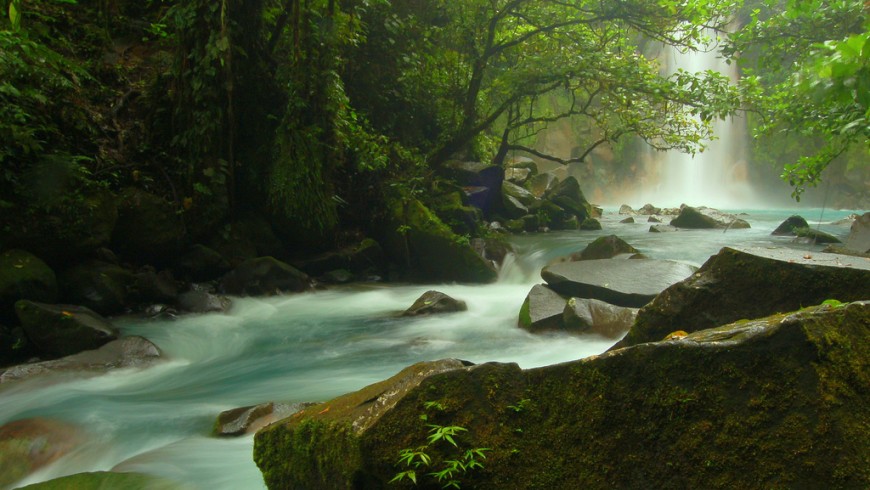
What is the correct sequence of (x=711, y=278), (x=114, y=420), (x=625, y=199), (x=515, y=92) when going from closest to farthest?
1. (x=711, y=278)
2. (x=114, y=420)
3. (x=515, y=92)
4. (x=625, y=199)

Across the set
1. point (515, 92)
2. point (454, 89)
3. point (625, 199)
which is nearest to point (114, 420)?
point (515, 92)

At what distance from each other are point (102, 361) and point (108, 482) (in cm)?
249

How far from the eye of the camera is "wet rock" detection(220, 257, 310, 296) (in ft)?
27.2

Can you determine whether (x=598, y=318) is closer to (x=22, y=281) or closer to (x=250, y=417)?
(x=250, y=417)

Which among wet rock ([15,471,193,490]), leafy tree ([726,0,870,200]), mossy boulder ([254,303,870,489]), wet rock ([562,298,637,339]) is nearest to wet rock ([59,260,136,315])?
wet rock ([15,471,193,490])

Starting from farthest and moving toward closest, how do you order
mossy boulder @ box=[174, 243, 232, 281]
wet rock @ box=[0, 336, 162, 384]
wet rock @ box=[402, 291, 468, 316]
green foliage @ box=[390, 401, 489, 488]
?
mossy boulder @ box=[174, 243, 232, 281] → wet rock @ box=[402, 291, 468, 316] → wet rock @ box=[0, 336, 162, 384] → green foliage @ box=[390, 401, 489, 488]

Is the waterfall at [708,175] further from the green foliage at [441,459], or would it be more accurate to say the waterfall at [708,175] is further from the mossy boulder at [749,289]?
the green foliage at [441,459]

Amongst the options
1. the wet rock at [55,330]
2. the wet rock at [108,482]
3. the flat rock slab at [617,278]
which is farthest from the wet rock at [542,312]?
the wet rock at [55,330]

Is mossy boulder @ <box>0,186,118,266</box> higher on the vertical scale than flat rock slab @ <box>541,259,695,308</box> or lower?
higher

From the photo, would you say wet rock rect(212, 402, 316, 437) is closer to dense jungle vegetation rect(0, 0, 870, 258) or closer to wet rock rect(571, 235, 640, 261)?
dense jungle vegetation rect(0, 0, 870, 258)

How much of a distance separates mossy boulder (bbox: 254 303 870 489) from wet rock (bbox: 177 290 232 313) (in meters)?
5.49

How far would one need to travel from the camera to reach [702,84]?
32.4 feet

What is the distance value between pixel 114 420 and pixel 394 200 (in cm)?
624

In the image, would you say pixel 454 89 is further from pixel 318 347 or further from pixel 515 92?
pixel 318 347
